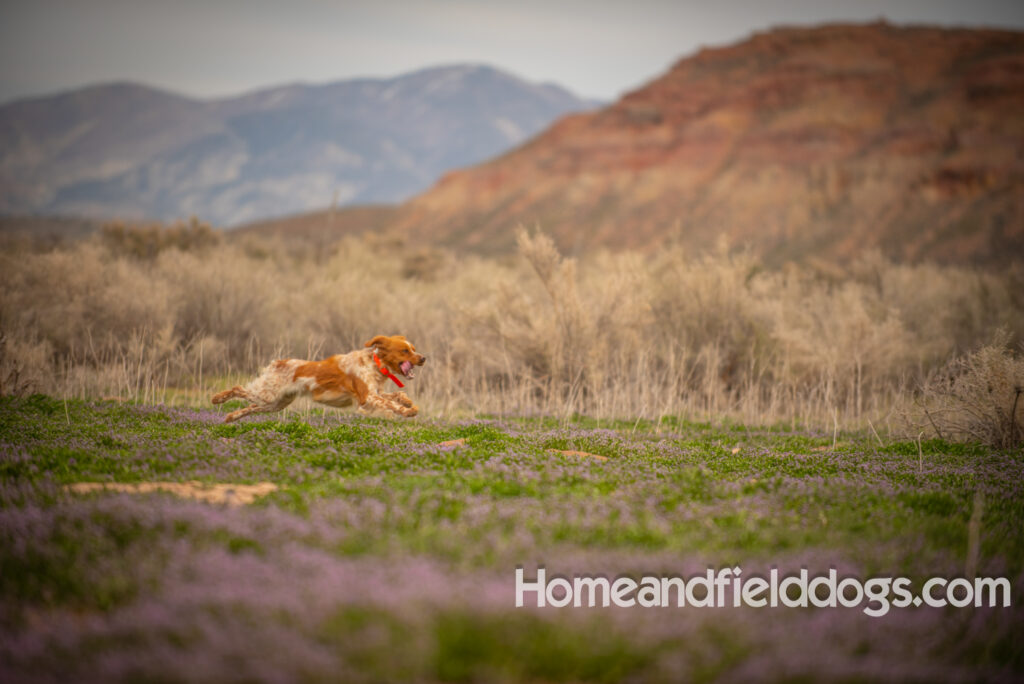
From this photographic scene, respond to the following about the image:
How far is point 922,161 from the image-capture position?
42.7 meters

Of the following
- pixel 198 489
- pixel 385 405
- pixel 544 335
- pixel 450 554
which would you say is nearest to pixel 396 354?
pixel 385 405

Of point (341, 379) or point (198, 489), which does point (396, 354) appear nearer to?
point (341, 379)

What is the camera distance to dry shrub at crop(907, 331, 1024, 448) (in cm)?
838

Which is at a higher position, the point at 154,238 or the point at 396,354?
the point at 154,238

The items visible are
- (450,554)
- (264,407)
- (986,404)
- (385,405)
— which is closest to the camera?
(450,554)

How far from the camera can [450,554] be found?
13.5 feet

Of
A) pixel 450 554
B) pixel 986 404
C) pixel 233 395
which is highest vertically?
pixel 233 395

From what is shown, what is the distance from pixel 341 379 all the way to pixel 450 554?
4184 millimetres

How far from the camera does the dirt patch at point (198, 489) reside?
5.00 m

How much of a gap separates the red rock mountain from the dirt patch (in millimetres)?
34158

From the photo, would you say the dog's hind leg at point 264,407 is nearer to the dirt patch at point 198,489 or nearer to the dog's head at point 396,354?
the dog's head at point 396,354

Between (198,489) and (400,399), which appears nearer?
(198,489)

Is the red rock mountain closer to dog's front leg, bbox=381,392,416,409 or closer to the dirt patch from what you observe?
dog's front leg, bbox=381,392,416,409

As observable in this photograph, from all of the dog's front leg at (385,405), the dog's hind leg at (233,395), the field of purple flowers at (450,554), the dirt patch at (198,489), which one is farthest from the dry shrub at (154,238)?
the dirt patch at (198,489)
